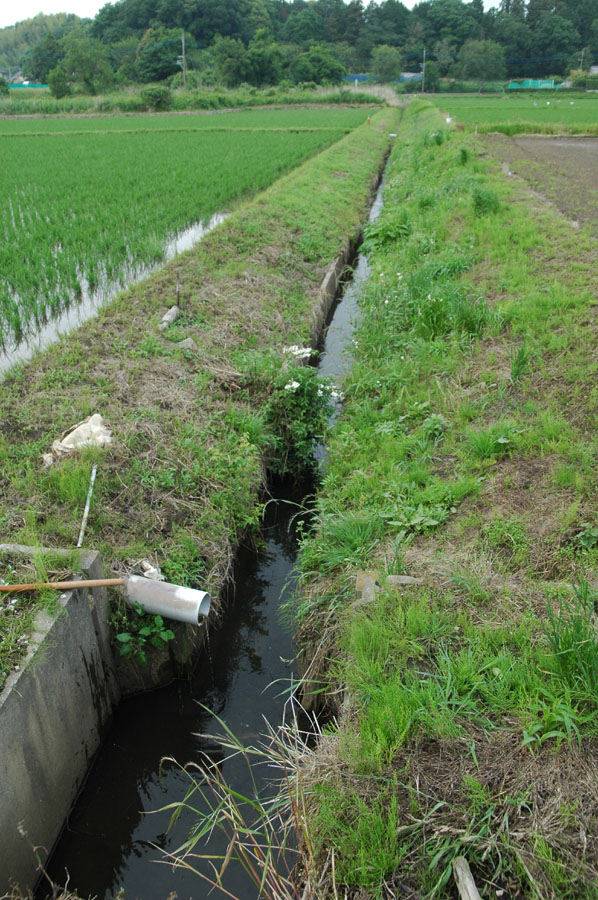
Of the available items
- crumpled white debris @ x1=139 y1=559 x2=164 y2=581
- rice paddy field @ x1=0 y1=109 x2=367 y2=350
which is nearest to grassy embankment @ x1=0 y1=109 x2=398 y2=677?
crumpled white debris @ x1=139 y1=559 x2=164 y2=581

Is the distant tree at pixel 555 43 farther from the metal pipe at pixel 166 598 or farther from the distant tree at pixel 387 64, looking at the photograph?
the metal pipe at pixel 166 598

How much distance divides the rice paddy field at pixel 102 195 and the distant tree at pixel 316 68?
37079 millimetres

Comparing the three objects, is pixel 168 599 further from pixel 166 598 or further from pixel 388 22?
pixel 388 22

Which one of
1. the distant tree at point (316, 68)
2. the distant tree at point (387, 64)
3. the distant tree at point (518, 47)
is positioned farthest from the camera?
the distant tree at point (518, 47)

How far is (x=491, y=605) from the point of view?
296 centimetres

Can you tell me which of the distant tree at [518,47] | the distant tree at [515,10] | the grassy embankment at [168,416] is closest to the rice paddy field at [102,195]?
the grassy embankment at [168,416]

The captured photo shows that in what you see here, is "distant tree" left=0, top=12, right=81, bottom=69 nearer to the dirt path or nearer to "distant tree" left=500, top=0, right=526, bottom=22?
"distant tree" left=500, top=0, right=526, bottom=22

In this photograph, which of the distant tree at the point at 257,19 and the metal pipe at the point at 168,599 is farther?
the distant tree at the point at 257,19

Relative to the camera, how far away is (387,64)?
219 ft

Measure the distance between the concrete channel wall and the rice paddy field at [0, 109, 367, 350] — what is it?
4.17m

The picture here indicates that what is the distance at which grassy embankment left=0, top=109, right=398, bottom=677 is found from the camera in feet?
12.3

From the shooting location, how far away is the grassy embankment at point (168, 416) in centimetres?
374

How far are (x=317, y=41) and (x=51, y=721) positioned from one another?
89165 millimetres

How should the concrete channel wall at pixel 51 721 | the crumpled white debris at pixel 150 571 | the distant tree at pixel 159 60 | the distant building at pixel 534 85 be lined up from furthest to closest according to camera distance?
the distant building at pixel 534 85, the distant tree at pixel 159 60, the crumpled white debris at pixel 150 571, the concrete channel wall at pixel 51 721
